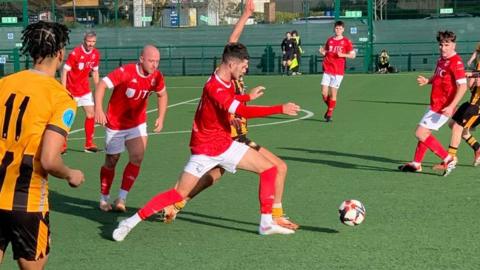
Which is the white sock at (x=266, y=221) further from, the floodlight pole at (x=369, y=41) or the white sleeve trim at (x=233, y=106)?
the floodlight pole at (x=369, y=41)

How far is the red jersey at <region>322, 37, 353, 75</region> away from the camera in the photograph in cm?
1934

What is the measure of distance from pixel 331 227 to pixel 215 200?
1979 millimetres

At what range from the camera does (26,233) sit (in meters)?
4.98

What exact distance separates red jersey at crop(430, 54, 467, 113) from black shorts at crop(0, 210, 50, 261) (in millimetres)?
7561

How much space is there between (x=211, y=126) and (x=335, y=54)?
11.8m

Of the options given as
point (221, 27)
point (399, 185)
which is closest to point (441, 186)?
point (399, 185)

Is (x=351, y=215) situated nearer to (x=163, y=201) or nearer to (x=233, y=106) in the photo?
(x=233, y=106)

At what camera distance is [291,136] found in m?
16.2

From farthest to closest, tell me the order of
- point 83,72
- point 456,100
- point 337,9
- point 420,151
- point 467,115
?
point 337,9, point 83,72, point 467,115, point 420,151, point 456,100

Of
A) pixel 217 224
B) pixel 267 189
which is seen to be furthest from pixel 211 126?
pixel 217 224

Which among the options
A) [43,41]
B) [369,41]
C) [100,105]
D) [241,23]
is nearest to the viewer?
[43,41]

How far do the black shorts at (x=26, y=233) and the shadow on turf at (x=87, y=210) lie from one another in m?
3.24

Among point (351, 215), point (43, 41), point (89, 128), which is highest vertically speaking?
point (43, 41)

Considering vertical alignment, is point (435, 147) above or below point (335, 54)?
below
